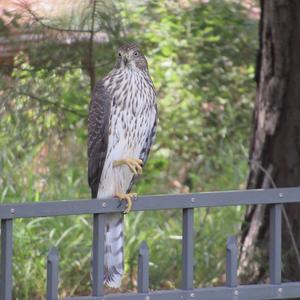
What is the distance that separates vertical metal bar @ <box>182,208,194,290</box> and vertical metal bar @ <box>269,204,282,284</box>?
0.38 metres

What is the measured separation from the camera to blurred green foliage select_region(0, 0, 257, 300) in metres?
6.09

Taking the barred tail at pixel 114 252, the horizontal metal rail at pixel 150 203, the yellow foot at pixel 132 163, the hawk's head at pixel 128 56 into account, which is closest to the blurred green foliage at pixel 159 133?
the hawk's head at pixel 128 56

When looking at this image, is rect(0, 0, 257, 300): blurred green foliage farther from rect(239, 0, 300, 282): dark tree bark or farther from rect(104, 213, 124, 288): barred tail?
rect(104, 213, 124, 288): barred tail

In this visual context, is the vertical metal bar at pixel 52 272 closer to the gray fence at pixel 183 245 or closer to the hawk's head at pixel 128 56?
the gray fence at pixel 183 245

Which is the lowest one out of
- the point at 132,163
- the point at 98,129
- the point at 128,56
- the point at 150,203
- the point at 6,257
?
the point at 6,257

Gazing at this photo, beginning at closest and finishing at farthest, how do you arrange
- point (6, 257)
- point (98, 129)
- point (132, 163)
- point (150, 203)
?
point (6, 257) → point (150, 203) → point (132, 163) → point (98, 129)

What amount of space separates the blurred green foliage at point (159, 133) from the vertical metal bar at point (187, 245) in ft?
6.86

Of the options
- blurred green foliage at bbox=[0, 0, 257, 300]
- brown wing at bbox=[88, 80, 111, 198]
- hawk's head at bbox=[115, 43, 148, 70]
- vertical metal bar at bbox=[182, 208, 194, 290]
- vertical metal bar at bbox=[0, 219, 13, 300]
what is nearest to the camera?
vertical metal bar at bbox=[0, 219, 13, 300]

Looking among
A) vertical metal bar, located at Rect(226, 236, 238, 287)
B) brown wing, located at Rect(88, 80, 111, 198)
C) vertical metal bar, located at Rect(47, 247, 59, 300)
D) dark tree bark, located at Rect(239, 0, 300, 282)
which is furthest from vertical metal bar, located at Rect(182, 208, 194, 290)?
dark tree bark, located at Rect(239, 0, 300, 282)

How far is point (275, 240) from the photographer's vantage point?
4.29 m

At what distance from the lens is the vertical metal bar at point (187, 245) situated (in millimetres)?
4070

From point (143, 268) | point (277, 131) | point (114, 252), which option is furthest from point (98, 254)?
point (277, 131)

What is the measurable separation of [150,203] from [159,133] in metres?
4.64

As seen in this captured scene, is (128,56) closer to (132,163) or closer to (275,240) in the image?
(132,163)
